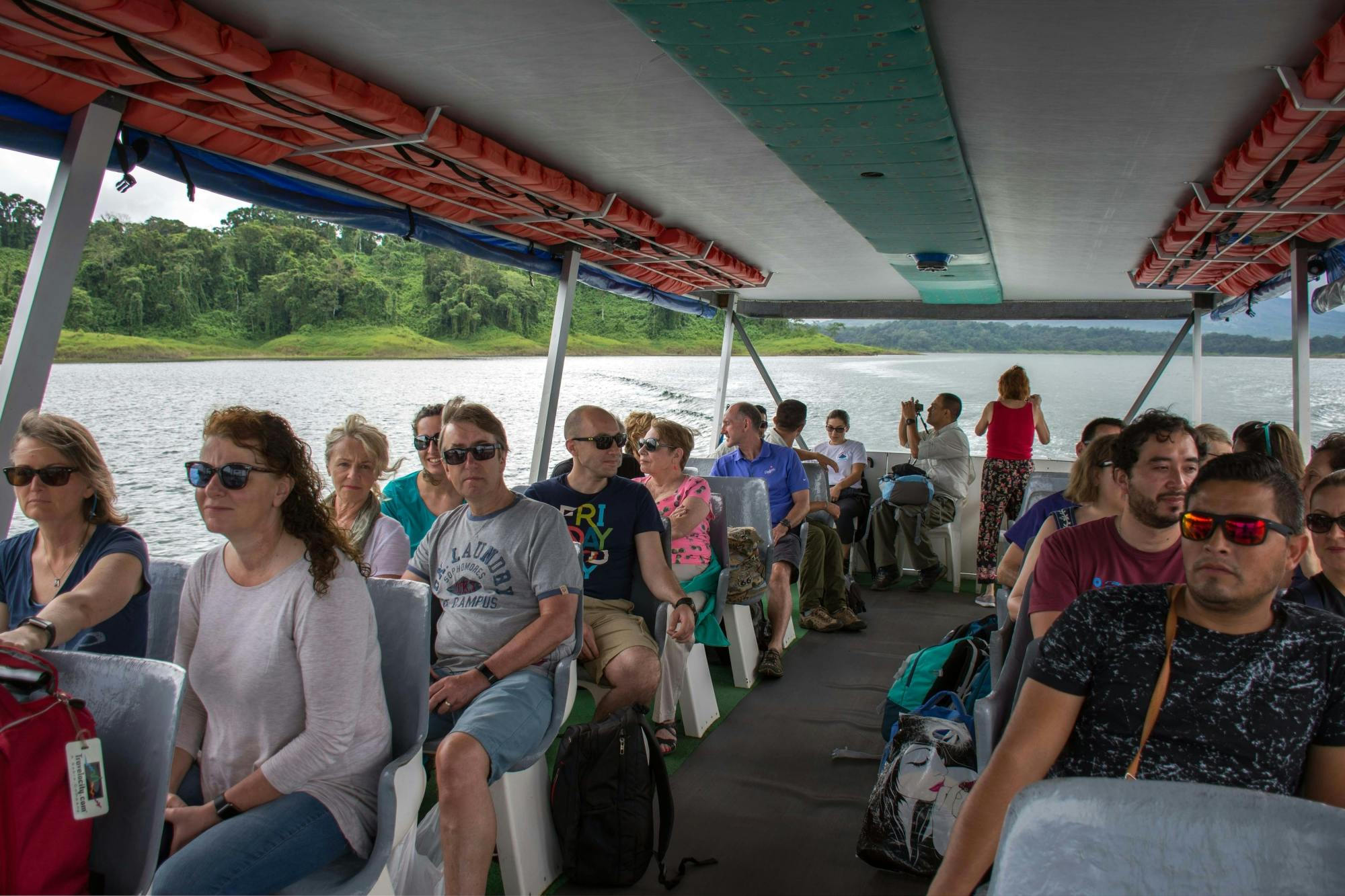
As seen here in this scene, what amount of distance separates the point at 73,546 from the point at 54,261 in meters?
1.15

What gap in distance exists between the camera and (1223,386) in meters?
8.94

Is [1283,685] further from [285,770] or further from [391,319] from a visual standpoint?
[391,319]

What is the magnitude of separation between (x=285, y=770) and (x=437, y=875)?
0.70 metres

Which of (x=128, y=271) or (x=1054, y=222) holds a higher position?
(x=1054, y=222)

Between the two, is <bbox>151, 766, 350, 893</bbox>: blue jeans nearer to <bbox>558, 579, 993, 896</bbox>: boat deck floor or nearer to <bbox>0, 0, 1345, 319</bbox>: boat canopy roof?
<bbox>558, 579, 993, 896</bbox>: boat deck floor

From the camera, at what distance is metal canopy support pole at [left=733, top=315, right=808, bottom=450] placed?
10016 millimetres

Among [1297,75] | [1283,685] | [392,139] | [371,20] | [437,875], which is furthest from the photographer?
[392,139]

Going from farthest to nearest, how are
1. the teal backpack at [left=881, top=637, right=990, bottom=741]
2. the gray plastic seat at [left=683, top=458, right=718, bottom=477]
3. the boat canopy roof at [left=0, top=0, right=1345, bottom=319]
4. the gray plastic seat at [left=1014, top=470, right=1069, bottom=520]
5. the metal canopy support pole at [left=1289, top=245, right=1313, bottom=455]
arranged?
the gray plastic seat at [left=683, top=458, right=718, bottom=477] → the metal canopy support pole at [left=1289, top=245, right=1313, bottom=455] → the gray plastic seat at [left=1014, top=470, right=1069, bottom=520] → the teal backpack at [left=881, top=637, right=990, bottom=741] → the boat canopy roof at [left=0, top=0, right=1345, bottom=319]

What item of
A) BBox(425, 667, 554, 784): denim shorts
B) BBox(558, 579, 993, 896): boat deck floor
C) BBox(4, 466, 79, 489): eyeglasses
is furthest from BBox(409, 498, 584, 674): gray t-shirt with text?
BBox(4, 466, 79, 489): eyeglasses

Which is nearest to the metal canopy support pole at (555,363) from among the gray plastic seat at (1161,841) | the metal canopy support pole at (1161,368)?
the gray plastic seat at (1161,841)

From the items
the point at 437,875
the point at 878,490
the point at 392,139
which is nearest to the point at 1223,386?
the point at 878,490

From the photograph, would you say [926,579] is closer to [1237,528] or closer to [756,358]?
[756,358]

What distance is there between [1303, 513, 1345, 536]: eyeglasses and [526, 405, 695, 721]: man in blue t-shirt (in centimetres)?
190

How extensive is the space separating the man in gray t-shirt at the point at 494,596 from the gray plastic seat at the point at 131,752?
2.87 feet
